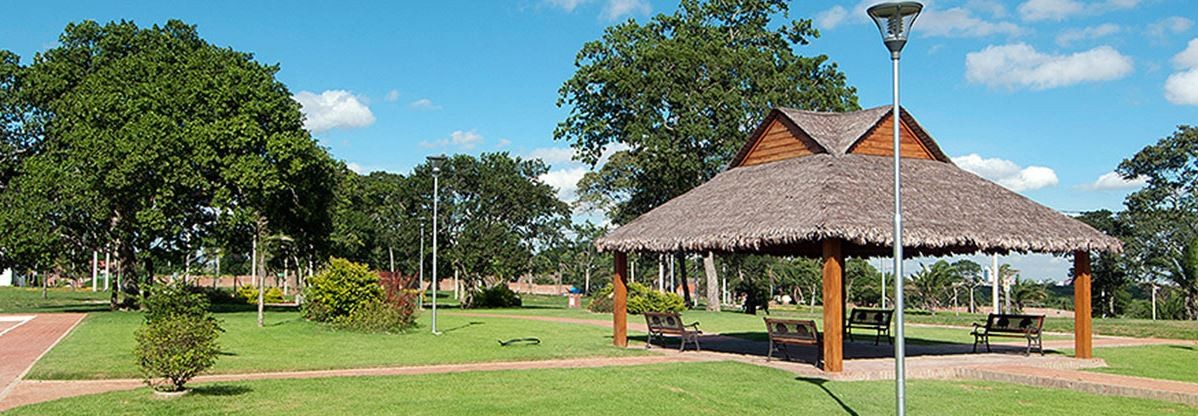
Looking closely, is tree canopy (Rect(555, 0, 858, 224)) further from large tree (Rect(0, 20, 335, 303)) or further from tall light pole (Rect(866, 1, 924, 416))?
tall light pole (Rect(866, 1, 924, 416))

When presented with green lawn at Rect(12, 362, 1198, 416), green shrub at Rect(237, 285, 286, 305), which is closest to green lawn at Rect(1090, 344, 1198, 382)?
green lawn at Rect(12, 362, 1198, 416)

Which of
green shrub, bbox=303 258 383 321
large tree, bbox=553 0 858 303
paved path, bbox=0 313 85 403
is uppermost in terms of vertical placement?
large tree, bbox=553 0 858 303

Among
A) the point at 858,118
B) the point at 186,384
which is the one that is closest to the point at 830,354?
the point at 858,118

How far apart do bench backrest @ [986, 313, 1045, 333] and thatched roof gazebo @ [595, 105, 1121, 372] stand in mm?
722

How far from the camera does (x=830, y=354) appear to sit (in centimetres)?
1458

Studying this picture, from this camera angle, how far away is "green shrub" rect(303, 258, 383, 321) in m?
25.5

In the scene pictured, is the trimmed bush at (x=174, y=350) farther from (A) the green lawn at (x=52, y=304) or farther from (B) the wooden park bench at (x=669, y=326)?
(A) the green lawn at (x=52, y=304)

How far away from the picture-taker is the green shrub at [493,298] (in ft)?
155

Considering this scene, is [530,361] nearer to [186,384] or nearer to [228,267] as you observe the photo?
[186,384]

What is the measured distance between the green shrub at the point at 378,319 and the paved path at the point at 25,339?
6.44 metres

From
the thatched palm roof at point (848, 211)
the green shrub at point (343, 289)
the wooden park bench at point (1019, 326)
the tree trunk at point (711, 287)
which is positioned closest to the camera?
the thatched palm roof at point (848, 211)

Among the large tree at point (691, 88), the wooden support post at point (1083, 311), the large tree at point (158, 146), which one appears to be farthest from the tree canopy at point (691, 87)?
the wooden support post at point (1083, 311)

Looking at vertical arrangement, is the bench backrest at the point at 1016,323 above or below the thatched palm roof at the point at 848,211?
below

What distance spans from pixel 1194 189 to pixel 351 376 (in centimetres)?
5512
